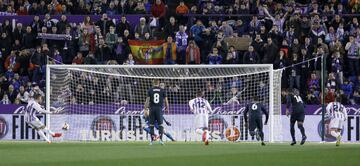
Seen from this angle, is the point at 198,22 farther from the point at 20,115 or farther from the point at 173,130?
the point at 20,115

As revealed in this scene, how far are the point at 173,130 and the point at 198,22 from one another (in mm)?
4926

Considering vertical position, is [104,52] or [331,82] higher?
[104,52]

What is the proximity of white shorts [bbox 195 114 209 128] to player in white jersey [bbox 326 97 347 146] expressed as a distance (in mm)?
4329

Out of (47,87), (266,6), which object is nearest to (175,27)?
(266,6)

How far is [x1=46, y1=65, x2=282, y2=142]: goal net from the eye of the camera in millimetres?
35188

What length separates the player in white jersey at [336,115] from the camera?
33525 mm

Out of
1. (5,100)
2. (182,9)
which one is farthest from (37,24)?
(182,9)

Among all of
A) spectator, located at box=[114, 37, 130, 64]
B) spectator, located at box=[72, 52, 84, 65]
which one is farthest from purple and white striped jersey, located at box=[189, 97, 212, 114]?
spectator, located at box=[72, 52, 84, 65]

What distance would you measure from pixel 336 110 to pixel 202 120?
4.57m

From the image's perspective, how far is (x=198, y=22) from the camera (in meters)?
38.1

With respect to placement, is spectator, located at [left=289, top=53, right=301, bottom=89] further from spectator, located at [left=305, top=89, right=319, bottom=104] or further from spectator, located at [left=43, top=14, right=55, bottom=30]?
spectator, located at [left=43, top=14, right=55, bottom=30]

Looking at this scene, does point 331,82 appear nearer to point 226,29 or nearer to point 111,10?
point 226,29

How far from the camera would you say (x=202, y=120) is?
109ft

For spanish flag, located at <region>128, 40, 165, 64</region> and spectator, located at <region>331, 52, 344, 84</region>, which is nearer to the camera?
spectator, located at <region>331, 52, 344, 84</region>
